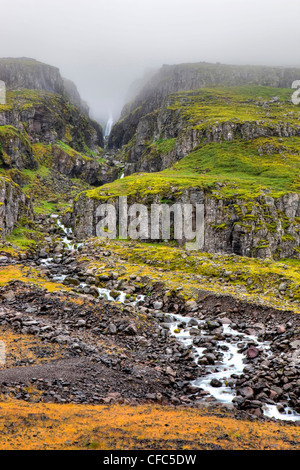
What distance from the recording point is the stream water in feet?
65.0

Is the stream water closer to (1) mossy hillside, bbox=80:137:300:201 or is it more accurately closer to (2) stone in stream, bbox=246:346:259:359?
(2) stone in stream, bbox=246:346:259:359

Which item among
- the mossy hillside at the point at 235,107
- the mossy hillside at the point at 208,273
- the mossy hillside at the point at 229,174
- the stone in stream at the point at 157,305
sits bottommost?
the stone in stream at the point at 157,305

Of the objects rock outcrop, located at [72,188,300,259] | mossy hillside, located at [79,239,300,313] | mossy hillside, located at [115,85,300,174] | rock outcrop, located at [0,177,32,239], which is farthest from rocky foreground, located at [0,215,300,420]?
mossy hillside, located at [115,85,300,174]

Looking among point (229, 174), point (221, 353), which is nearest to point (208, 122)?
point (229, 174)

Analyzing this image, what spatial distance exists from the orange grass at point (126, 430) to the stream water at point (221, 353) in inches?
134

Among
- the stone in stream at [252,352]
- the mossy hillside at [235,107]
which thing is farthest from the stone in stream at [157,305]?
the mossy hillside at [235,107]

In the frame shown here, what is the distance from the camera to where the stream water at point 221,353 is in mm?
19797

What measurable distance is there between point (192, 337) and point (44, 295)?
16.7 metres

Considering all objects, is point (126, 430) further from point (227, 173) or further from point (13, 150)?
point (13, 150)

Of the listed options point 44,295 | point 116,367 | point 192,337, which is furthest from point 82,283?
point 116,367

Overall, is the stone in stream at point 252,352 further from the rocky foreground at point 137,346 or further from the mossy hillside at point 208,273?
the mossy hillside at point 208,273

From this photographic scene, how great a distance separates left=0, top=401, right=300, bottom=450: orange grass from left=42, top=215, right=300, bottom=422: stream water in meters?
3.39

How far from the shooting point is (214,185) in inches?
3002
